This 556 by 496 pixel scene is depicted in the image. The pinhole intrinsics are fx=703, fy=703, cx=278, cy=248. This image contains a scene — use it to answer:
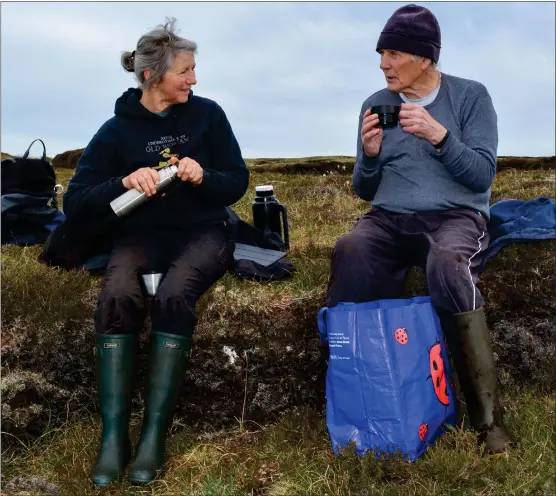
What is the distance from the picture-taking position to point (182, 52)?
15.9ft

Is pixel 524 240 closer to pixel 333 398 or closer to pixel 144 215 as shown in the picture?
pixel 333 398

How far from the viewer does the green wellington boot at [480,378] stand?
162 inches

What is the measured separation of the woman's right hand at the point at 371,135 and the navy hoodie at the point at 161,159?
2.98ft

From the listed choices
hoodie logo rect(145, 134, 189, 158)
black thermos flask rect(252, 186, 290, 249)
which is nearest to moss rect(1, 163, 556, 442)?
hoodie logo rect(145, 134, 189, 158)

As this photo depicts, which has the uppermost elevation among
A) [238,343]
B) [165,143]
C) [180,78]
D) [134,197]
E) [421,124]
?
[180,78]

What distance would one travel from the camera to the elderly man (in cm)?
437

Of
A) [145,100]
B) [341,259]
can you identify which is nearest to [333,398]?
[341,259]

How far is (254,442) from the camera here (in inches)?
185

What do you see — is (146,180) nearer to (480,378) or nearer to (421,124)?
(421,124)

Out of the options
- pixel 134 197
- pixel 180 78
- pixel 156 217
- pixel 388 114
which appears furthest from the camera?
pixel 156 217

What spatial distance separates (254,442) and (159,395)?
2.64 feet

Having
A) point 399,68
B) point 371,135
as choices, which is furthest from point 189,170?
point 399,68

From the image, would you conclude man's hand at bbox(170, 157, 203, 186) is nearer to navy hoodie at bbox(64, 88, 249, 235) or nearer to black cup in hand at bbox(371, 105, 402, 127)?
navy hoodie at bbox(64, 88, 249, 235)

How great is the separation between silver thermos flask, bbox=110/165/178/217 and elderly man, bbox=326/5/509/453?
1206mm
